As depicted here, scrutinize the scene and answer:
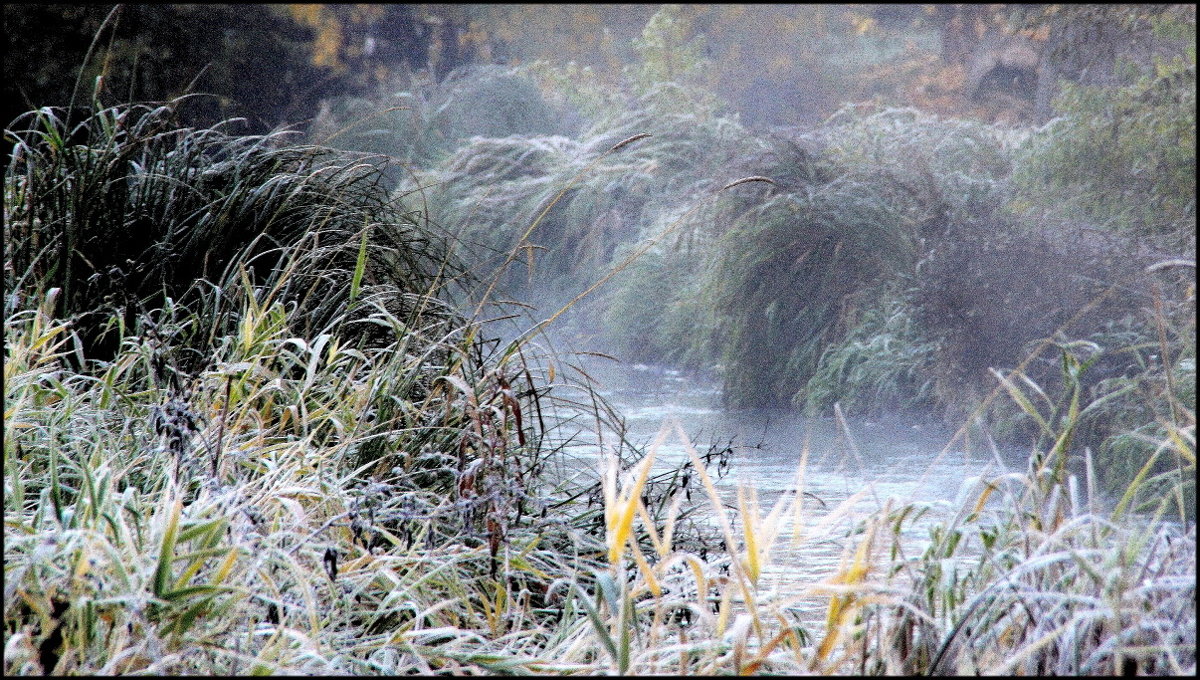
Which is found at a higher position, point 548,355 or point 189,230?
point 189,230

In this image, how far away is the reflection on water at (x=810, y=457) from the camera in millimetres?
1216

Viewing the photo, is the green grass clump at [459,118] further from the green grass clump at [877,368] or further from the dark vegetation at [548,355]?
the green grass clump at [877,368]

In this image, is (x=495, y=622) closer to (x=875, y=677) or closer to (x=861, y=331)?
(x=875, y=677)

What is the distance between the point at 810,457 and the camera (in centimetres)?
161

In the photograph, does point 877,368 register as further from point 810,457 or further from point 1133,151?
point 1133,151

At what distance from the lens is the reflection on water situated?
122 cm

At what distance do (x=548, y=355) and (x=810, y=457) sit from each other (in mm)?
556

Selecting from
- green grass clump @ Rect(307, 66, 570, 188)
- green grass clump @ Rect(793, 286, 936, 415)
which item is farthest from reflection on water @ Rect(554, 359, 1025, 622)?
green grass clump @ Rect(307, 66, 570, 188)

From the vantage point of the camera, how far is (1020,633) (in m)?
0.77

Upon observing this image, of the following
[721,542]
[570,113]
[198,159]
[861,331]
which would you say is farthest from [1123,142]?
[570,113]

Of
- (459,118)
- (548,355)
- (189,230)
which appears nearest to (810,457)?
(548,355)

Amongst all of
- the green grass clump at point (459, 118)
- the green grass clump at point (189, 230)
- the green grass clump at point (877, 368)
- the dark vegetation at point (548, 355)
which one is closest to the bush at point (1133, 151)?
the dark vegetation at point (548, 355)

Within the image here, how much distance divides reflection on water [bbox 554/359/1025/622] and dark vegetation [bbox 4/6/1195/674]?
66 millimetres

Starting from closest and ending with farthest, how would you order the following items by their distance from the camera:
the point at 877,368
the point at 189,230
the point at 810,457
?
the point at 189,230, the point at 810,457, the point at 877,368
